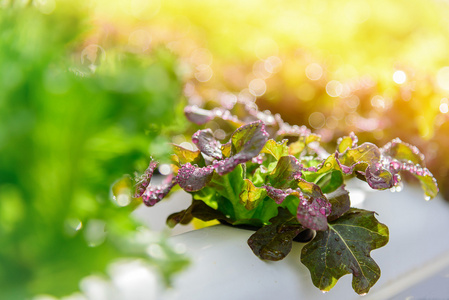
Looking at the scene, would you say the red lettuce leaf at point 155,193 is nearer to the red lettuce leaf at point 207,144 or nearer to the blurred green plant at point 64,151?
the red lettuce leaf at point 207,144

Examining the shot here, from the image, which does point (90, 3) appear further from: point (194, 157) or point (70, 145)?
point (194, 157)

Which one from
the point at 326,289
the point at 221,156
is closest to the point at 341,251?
the point at 326,289

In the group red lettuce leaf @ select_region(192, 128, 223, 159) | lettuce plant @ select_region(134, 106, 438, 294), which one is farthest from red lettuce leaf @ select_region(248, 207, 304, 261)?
red lettuce leaf @ select_region(192, 128, 223, 159)

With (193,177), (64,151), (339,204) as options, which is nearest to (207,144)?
(193,177)

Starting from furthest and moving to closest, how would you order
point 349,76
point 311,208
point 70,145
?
point 349,76 < point 311,208 < point 70,145

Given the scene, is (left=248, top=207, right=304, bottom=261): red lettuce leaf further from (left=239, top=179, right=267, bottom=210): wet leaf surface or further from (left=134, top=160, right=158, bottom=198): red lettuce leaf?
(left=134, top=160, right=158, bottom=198): red lettuce leaf

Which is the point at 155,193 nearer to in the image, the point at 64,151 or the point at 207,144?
the point at 207,144
